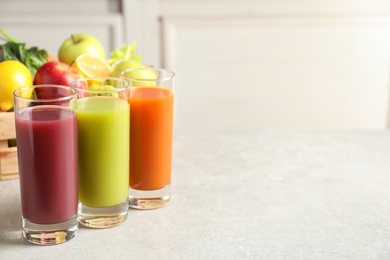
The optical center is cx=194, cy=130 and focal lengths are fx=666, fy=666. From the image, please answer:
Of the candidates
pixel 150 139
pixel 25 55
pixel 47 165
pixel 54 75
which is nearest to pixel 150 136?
pixel 150 139

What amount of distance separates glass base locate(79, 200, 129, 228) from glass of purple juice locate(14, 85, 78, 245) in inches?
1.5

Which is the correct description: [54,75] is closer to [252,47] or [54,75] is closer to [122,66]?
[122,66]

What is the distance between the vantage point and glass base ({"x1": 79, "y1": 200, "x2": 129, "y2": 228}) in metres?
1.15

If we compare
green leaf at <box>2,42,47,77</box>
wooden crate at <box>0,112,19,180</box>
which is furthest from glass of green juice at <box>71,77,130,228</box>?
green leaf at <box>2,42,47,77</box>

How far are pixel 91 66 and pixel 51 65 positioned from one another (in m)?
0.13

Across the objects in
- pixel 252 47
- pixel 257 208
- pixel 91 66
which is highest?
pixel 91 66

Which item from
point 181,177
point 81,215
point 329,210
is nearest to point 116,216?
point 81,215

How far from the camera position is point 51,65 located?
1439 mm

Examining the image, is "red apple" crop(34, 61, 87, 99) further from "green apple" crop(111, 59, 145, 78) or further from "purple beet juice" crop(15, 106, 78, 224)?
"purple beet juice" crop(15, 106, 78, 224)

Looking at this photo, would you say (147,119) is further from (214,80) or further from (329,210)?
(214,80)

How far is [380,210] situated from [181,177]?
41 cm

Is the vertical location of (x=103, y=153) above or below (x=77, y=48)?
below

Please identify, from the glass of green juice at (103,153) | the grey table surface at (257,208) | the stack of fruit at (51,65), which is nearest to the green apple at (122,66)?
the stack of fruit at (51,65)

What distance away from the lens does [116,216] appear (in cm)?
A: 116
